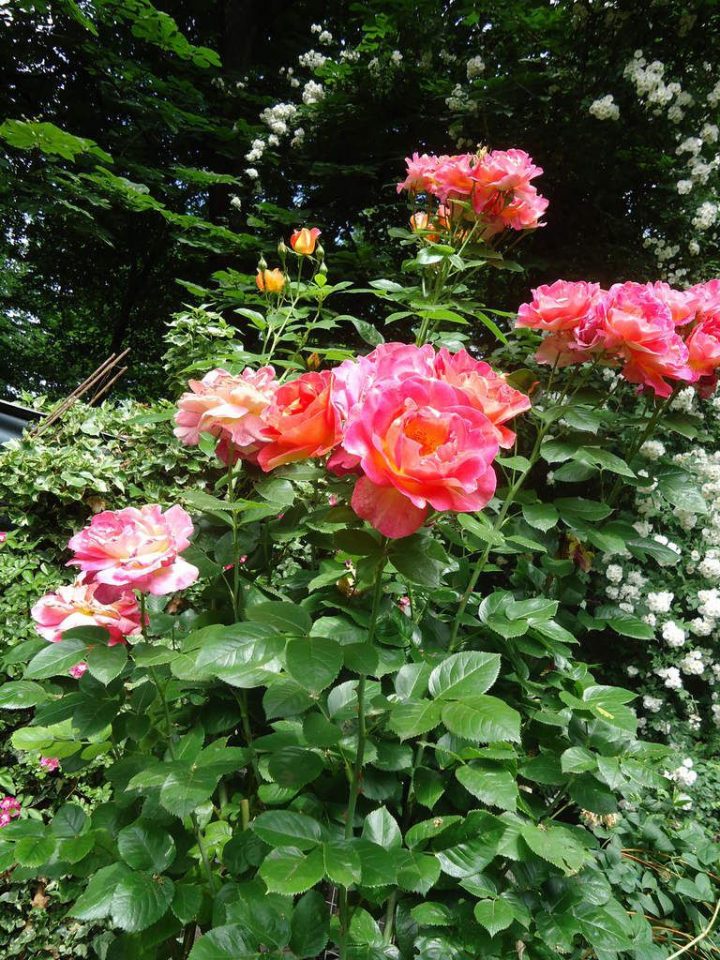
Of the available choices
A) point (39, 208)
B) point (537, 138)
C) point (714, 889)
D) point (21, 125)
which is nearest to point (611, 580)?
point (714, 889)

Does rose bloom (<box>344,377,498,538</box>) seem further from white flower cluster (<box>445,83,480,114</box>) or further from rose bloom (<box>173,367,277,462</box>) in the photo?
white flower cluster (<box>445,83,480,114</box>)

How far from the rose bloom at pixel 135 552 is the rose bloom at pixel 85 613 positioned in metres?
0.07

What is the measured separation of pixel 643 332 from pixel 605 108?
2.17 metres

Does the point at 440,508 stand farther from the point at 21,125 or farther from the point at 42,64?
the point at 42,64

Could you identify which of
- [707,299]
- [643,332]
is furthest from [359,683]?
[707,299]

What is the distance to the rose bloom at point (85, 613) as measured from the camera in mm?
782

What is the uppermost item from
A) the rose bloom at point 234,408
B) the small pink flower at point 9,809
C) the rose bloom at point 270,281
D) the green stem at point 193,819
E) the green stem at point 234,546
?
the rose bloom at point 270,281

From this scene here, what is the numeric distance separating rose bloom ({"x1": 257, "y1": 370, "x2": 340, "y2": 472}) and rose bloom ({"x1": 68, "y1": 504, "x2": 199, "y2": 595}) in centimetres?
15

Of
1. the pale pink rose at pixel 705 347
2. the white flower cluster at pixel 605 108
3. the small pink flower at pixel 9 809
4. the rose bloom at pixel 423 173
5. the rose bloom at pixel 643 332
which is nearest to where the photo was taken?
the rose bloom at pixel 643 332

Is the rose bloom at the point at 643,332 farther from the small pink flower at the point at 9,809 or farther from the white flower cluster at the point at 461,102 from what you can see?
the white flower cluster at the point at 461,102

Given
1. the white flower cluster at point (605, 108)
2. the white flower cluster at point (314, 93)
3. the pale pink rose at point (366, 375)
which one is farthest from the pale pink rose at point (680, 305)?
the white flower cluster at point (314, 93)

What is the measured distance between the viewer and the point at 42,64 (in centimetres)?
522

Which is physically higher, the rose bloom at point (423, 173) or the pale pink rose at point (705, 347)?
the rose bloom at point (423, 173)

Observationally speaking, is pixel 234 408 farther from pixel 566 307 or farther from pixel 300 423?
pixel 566 307
